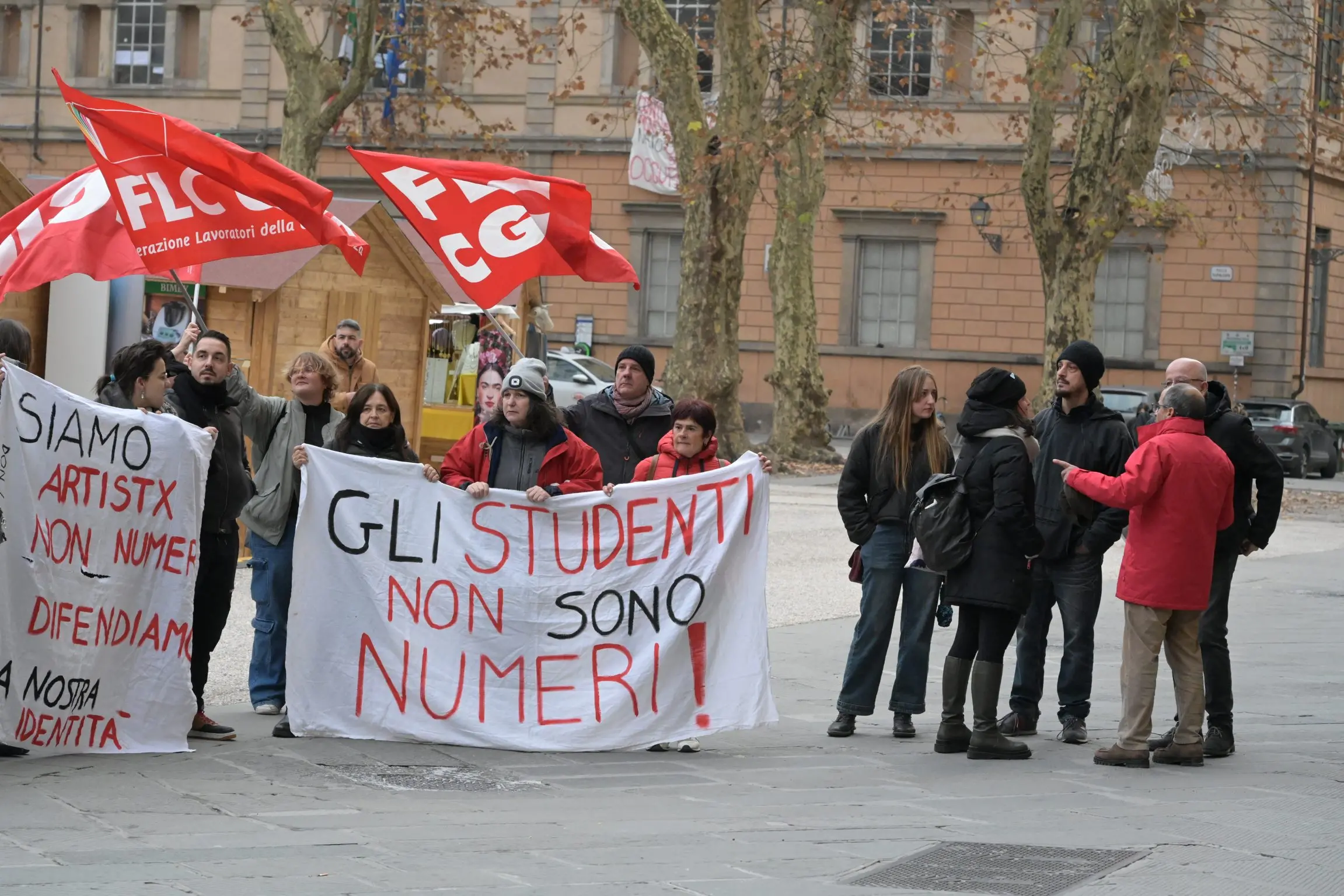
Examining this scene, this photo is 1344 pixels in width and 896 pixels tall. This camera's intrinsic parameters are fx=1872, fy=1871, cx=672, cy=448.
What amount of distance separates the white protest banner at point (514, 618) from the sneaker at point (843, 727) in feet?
1.59

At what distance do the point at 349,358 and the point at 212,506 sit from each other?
2.73 metres

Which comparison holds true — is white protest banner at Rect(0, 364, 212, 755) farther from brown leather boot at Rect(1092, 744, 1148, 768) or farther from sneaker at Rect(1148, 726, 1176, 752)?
sneaker at Rect(1148, 726, 1176, 752)

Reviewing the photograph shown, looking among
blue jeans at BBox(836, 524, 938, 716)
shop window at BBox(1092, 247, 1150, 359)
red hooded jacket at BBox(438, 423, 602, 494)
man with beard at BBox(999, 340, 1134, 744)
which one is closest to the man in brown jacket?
red hooded jacket at BBox(438, 423, 602, 494)

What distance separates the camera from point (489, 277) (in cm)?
999

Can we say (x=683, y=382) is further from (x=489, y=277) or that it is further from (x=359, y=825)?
(x=359, y=825)

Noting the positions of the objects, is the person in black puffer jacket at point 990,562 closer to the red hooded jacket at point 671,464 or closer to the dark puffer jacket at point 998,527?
the dark puffer jacket at point 998,527

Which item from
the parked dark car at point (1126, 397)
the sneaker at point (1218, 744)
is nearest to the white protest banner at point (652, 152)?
the parked dark car at point (1126, 397)

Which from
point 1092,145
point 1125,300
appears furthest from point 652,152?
point 1092,145

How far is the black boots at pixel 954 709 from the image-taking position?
802 cm

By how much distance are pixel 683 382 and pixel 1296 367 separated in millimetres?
16814

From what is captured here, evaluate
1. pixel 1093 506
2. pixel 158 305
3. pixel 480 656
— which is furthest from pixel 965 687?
pixel 158 305

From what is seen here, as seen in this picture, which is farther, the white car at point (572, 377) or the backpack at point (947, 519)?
the white car at point (572, 377)

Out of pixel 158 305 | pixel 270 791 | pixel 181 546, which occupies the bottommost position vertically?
pixel 270 791

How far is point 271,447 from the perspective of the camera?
8578 mm
